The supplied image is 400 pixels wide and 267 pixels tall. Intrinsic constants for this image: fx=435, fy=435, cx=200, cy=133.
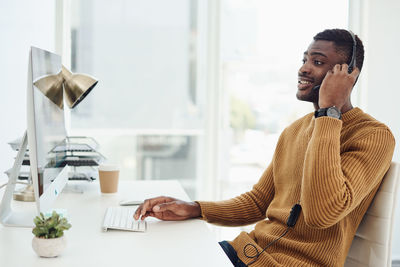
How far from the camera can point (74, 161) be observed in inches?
67.3

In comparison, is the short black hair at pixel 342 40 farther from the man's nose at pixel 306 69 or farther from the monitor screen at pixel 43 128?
the monitor screen at pixel 43 128

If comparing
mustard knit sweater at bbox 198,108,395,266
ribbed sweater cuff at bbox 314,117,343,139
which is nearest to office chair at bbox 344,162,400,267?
mustard knit sweater at bbox 198,108,395,266

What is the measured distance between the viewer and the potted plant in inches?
37.5

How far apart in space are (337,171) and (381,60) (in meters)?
2.06

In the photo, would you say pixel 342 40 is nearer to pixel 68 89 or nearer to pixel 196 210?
pixel 196 210

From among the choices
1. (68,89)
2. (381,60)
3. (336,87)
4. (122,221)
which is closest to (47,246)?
(122,221)

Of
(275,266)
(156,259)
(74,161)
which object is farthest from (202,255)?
(74,161)

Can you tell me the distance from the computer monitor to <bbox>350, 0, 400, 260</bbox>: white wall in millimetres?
2233

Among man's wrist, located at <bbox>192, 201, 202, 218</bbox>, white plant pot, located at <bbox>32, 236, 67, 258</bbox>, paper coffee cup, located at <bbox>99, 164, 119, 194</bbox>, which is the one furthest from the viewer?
paper coffee cup, located at <bbox>99, 164, 119, 194</bbox>

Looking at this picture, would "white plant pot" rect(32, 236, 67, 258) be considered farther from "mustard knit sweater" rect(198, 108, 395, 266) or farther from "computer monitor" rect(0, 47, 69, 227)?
"mustard knit sweater" rect(198, 108, 395, 266)

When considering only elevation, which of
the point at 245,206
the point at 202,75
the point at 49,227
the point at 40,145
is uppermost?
the point at 202,75

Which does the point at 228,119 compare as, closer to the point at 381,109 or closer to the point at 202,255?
the point at 381,109

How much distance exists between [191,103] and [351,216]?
187 centimetres

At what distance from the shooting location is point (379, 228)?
1231mm
